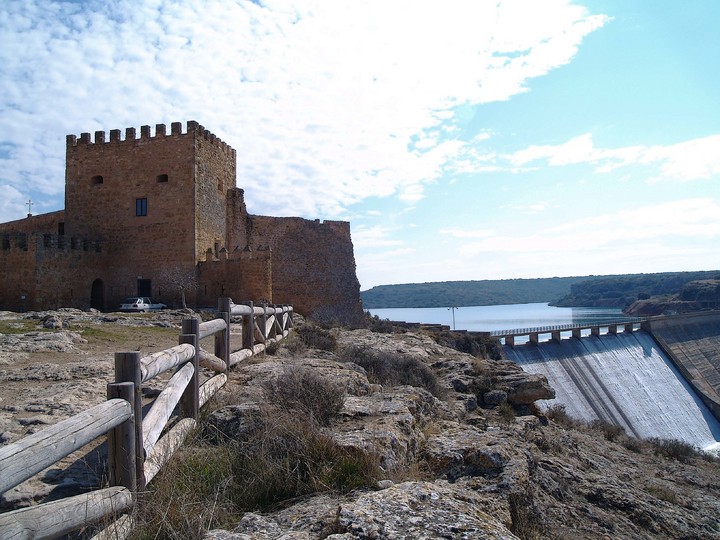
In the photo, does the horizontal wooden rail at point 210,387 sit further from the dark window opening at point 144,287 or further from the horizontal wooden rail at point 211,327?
the dark window opening at point 144,287

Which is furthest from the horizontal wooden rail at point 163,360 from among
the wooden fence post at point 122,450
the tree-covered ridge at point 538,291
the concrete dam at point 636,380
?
the tree-covered ridge at point 538,291

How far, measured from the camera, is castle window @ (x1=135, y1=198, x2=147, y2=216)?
855 inches

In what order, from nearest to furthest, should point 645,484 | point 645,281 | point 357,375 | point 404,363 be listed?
point 357,375 → point 645,484 → point 404,363 → point 645,281

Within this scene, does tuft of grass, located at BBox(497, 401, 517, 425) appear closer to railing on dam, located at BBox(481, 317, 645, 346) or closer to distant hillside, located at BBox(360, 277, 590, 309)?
railing on dam, located at BBox(481, 317, 645, 346)

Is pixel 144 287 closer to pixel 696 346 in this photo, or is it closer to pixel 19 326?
pixel 19 326

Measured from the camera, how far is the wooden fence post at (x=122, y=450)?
3.17 metres

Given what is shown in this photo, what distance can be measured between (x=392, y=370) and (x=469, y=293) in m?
154

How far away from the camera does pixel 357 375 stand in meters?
6.95

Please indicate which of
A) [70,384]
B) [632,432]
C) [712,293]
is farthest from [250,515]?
[712,293]

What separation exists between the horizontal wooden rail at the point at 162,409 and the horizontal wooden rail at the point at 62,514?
46cm

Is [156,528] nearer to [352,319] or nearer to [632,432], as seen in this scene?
[352,319]

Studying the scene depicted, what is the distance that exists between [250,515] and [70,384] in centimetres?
386

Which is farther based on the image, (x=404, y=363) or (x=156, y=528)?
(x=404, y=363)

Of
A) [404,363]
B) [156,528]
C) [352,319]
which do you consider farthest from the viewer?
[352,319]
